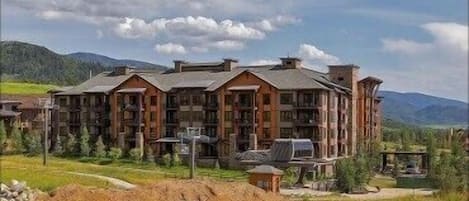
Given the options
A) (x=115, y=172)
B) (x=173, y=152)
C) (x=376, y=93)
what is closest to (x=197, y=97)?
(x=173, y=152)

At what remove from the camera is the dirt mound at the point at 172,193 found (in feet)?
69.9

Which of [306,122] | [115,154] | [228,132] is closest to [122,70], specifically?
[115,154]

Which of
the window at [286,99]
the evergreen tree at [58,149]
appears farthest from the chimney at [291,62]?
the evergreen tree at [58,149]

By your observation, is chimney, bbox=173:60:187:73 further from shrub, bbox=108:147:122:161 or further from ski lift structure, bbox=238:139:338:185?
ski lift structure, bbox=238:139:338:185

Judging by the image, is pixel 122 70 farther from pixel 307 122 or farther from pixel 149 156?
pixel 307 122

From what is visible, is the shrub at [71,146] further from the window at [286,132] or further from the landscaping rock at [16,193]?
the landscaping rock at [16,193]

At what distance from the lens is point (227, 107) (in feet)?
163

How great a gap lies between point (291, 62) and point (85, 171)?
17.2 metres

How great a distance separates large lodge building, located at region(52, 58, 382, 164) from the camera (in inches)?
1873

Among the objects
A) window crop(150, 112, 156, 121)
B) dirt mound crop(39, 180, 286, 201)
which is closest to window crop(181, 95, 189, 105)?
window crop(150, 112, 156, 121)

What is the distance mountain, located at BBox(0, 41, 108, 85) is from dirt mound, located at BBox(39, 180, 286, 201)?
118 m

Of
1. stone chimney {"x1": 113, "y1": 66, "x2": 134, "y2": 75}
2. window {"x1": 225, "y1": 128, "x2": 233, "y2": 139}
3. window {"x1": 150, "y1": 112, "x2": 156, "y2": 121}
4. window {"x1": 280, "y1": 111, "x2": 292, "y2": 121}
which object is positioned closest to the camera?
window {"x1": 280, "y1": 111, "x2": 292, "y2": 121}

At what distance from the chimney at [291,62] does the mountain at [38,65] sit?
91877 mm

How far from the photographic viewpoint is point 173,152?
162ft
